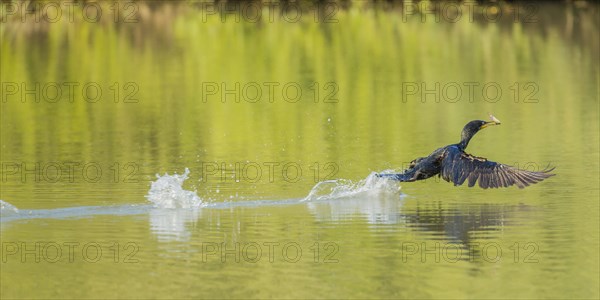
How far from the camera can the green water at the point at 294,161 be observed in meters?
14.3

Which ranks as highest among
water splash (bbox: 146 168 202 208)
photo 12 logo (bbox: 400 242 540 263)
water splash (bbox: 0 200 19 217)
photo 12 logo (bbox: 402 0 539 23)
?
photo 12 logo (bbox: 402 0 539 23)

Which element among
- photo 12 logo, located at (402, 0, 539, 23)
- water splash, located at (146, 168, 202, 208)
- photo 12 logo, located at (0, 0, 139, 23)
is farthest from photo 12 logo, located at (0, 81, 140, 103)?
photo 12 logo, located at (402, 0, 539, 23)

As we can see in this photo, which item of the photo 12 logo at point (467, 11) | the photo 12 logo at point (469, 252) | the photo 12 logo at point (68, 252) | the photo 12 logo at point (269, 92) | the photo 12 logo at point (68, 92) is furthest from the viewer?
the photo 12 logo at point (467, 11)

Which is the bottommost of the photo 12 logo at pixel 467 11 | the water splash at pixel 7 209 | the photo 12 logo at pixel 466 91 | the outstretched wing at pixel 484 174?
the water splash at pixel 7 209

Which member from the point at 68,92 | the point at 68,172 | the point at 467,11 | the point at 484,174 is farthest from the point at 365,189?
the point at 467,11

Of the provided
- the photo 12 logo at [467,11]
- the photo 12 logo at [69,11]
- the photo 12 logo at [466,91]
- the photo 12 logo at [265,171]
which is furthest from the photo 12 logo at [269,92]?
the photo 12 logo at [69,11]

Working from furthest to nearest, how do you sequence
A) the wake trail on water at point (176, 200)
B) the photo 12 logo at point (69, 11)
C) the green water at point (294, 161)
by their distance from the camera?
the photo 12 logo at point (69, 11)
the wake trail on water at point (176, 200)
the green water at point (294, 161)

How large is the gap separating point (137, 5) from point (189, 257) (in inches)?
1798

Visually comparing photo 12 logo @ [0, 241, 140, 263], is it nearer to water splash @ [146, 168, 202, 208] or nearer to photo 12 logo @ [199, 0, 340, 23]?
water splash @ [146, 168, 202, 208]

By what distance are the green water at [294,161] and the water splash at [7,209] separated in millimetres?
344

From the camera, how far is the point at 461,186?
1958 centimetres

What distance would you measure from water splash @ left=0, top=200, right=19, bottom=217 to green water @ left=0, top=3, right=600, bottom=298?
0.34m

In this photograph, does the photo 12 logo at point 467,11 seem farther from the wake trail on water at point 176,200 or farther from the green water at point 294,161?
the wake trail on water at point 176,200

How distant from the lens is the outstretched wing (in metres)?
17.9
